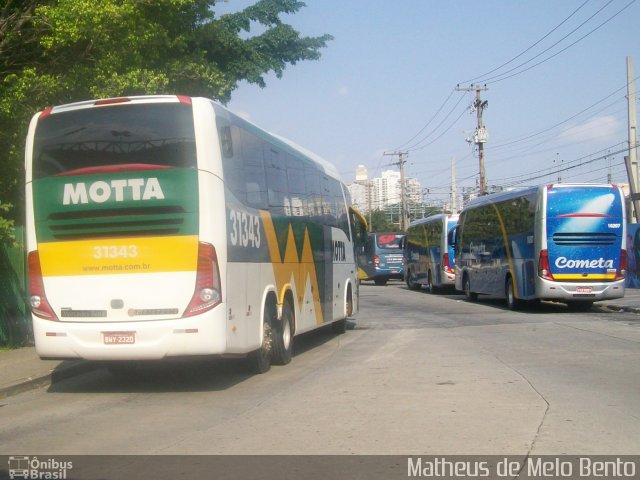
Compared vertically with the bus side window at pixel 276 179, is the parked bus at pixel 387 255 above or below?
below

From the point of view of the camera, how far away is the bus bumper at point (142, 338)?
9742mm

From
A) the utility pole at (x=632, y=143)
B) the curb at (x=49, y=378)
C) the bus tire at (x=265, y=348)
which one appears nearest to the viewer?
the curb at (x=49, y=378)

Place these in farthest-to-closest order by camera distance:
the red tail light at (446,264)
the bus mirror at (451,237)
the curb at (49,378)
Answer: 1. the red tail light at (446,264)
2. the bus mirror at (451,237)
3. the curb at (49,378)

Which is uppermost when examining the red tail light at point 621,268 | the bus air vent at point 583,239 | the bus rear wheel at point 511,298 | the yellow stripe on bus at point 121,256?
the bus air vent at point 583,239

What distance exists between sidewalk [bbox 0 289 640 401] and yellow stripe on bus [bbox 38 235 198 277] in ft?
5.91

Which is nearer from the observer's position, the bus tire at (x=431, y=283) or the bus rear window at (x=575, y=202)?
the bus rear window at (x=575, y=202)

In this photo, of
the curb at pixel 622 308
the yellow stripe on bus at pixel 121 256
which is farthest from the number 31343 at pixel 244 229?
the curb at pixel 622 308

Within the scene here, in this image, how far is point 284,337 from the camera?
41.6 feet

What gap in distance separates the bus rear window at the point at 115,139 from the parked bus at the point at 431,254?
81.4ft

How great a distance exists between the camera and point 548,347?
1428 centimetres

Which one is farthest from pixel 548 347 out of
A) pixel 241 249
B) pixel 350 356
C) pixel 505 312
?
pixel 505 312

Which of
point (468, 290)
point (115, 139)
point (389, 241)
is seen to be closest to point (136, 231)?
point (115, 139)

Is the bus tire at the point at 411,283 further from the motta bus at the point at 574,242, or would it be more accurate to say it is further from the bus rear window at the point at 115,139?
the bus rear window at the point at 115,139

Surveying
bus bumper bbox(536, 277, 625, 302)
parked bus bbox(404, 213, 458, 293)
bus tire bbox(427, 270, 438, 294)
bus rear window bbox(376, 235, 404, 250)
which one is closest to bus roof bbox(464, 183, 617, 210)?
bus bumper bbox(536, 277, 625, 302)
